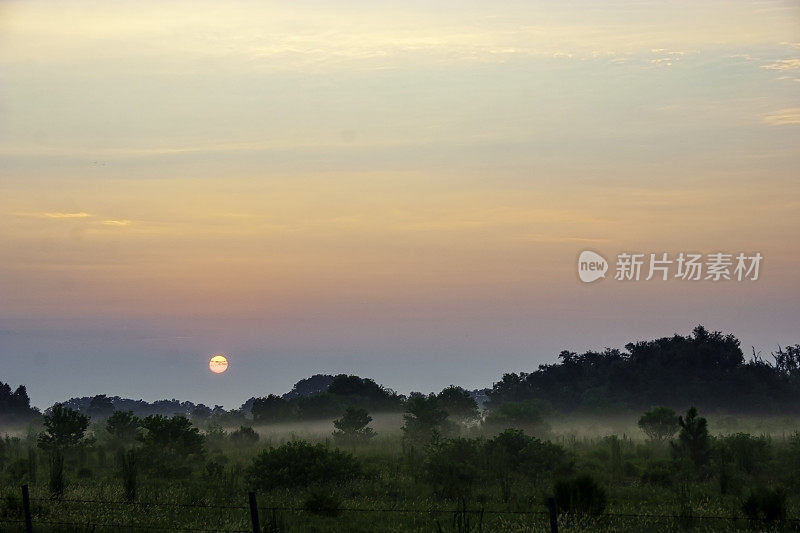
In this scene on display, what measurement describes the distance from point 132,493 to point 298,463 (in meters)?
5.68

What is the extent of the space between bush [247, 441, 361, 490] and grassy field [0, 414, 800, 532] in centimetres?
17

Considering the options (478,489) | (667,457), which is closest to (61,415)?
(478,489)

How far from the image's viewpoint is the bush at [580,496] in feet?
75.7

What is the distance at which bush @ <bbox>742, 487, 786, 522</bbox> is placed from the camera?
21.7 m

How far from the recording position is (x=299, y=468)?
98.4ft

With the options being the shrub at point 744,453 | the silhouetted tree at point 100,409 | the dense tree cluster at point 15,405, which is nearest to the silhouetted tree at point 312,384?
the silhouetted tree at point 100,409

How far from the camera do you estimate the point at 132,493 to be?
26.6 m

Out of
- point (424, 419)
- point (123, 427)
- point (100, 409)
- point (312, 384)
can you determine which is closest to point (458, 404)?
point (424, 419)

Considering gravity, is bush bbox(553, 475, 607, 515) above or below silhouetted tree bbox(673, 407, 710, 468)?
below

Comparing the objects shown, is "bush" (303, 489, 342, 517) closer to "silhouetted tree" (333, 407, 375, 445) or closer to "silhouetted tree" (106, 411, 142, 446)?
"silhouetted tree" (333, 407, 375, 445)

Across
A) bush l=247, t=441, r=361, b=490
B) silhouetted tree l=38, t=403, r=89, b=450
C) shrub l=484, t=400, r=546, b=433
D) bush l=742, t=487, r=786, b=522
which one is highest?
silhouetted tree l=38, t=403, r=89, b=450

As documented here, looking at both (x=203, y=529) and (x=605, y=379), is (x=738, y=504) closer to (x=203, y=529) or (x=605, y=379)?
(x=203, y=529)

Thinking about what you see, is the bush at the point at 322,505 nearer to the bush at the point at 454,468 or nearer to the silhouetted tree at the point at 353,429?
the bush at the point at 454,468

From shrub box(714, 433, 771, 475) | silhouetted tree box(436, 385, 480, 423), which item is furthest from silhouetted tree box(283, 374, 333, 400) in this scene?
shrub box(714, 433, 771, 475)
